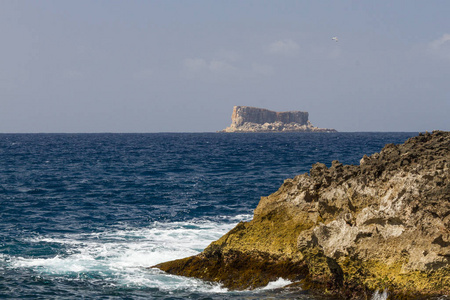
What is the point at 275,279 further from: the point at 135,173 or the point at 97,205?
the point at 135,173

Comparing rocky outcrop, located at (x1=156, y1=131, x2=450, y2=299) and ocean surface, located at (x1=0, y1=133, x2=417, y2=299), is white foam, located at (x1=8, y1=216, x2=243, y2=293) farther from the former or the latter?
rocky outcrop, located at (x1=156, y1=131, x2=450, y2=299)

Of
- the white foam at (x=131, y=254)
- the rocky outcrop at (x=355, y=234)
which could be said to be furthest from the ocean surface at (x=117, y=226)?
the rocky outcrop at (x=355, y=234)

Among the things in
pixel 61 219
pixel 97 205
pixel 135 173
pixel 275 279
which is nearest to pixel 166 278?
pixel 275 279

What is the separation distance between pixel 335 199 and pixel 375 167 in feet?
4.93

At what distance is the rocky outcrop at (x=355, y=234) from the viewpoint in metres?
10.9

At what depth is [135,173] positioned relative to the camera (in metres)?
45.6

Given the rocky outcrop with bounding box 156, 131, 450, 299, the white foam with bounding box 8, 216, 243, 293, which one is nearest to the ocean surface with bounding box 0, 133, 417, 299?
the white foam with bounding box 8, 216, 243, 293

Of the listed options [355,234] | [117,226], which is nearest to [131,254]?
[117,226]

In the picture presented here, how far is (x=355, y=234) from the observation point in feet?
38.1

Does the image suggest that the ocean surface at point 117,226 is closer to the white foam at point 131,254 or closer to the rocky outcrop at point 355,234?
the white foam at point 131,254

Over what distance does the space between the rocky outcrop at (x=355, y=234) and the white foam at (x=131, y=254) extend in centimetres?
92

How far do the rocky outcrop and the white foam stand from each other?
92cm

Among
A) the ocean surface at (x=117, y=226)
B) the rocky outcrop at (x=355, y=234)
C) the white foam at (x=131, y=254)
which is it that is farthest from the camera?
the white foam at (x=131, y=254)

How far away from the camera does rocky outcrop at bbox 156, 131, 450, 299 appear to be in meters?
10.9
